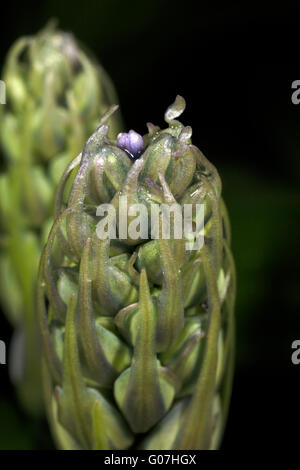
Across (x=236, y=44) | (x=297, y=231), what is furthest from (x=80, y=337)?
(x=236, y=44)

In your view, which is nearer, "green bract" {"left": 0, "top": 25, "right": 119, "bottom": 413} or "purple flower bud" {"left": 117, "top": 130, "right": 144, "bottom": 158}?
"purple flower bud" {"left": 117, "top": 130, "right": 144, "bottom": 158}

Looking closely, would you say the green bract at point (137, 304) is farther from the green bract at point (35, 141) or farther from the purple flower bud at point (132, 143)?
the green bract at point (35, 141)

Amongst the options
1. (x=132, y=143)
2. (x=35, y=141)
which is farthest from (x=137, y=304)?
(x=35, y=141)

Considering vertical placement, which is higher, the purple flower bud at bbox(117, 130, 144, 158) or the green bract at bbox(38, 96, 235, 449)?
the purple flower bud at bbox(117, 130, 144, 158)

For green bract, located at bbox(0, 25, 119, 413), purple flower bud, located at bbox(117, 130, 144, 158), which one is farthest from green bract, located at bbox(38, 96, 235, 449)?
green bract, located at bbox(0, 25, 119, 413)

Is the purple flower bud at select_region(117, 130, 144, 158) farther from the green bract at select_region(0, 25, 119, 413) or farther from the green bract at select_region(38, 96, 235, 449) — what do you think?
the green bract at select_region(0, 25, 119, 413)
